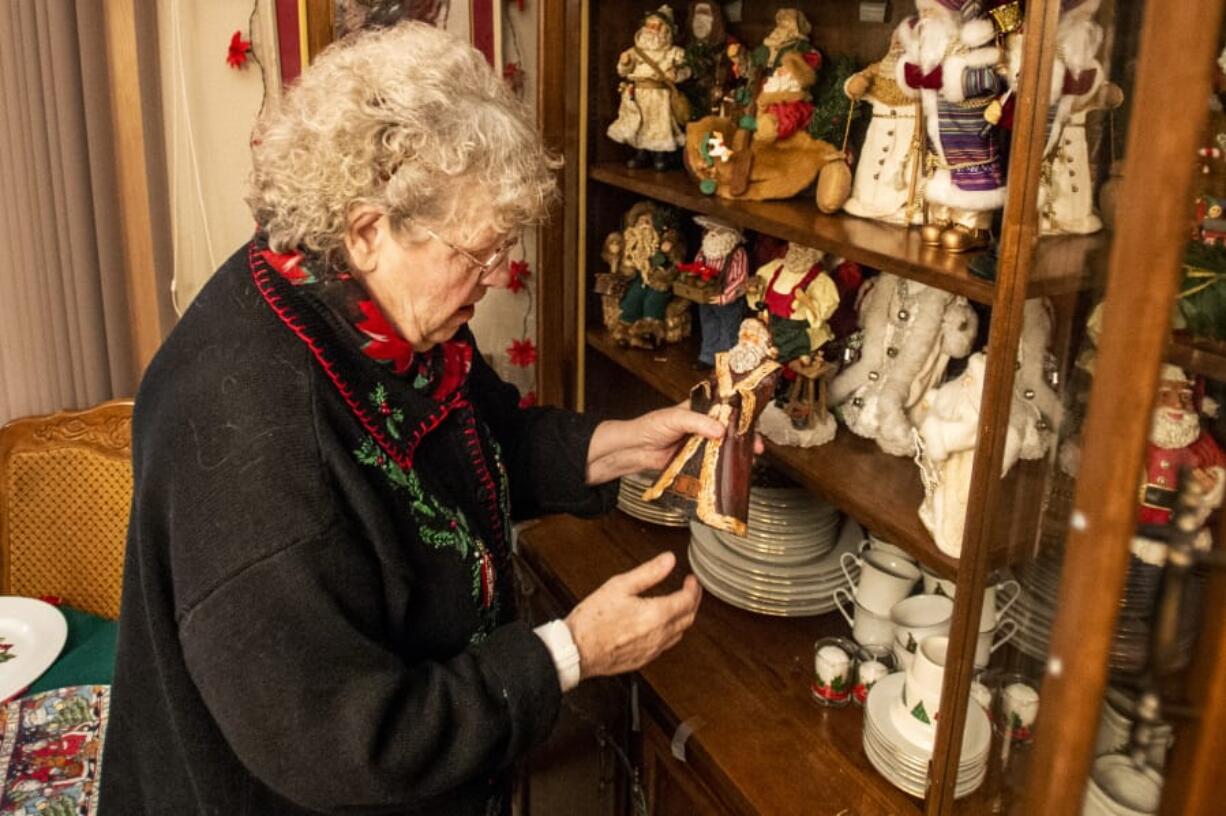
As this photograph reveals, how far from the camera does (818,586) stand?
4.87ft

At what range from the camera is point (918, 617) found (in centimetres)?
129

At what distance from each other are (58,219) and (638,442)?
1.10 m

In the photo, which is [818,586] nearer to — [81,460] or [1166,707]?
[1166,707]

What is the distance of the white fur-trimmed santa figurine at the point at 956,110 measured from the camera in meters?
1.04

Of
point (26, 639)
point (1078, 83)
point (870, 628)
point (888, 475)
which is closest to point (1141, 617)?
point (1078, 83)

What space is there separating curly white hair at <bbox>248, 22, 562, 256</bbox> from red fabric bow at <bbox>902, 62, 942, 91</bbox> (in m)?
0.44

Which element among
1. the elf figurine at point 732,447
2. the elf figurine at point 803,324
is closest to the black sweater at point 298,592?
the elf figurine at point 732,447

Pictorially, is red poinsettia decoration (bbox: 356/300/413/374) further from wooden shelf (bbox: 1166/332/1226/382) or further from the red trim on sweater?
wooden shelf (bbox: 1166/332/1226/382)

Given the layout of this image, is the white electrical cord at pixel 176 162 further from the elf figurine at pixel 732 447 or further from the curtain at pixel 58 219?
the elf figurine at pixel 732 447

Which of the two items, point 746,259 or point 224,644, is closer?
point 224,644

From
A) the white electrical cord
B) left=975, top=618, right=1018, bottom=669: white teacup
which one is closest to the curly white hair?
left=975, top=618, right=1018, bottom=669: white teacup

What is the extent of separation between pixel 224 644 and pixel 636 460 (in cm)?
61

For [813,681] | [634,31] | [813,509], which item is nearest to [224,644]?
[813,681]

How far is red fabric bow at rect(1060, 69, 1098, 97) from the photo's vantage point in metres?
0.60
